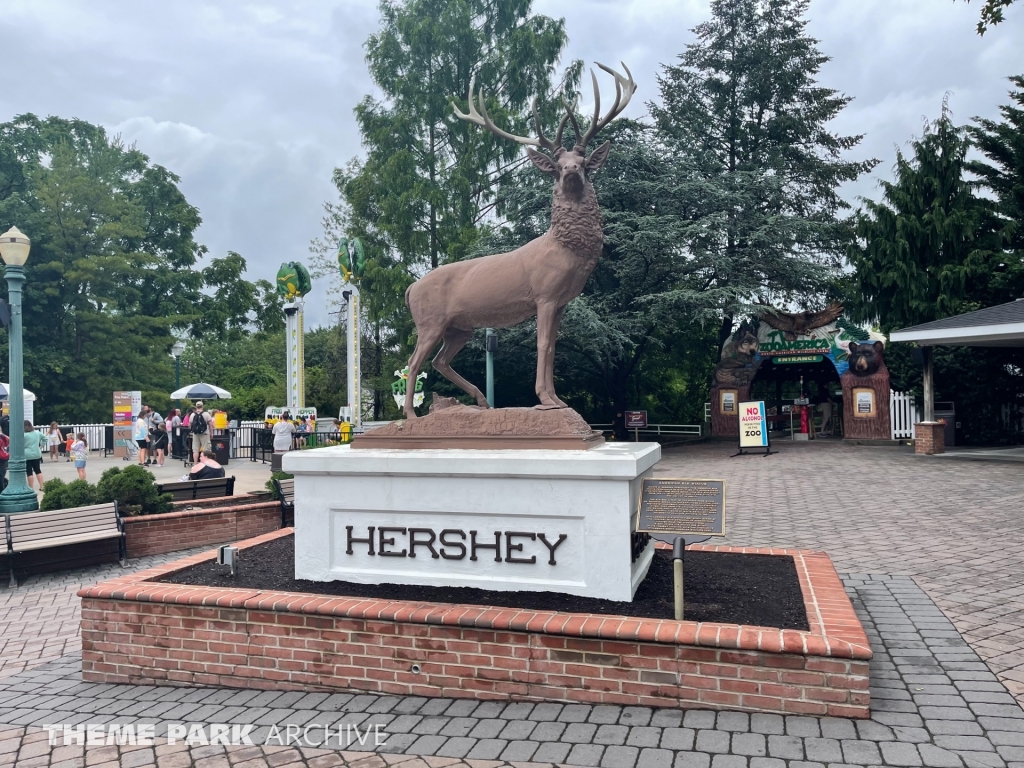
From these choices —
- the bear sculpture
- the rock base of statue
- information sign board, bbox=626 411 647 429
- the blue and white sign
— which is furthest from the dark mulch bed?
the bear sculpture

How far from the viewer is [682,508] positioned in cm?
477

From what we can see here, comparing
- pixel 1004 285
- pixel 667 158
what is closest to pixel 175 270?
pixel 667 158

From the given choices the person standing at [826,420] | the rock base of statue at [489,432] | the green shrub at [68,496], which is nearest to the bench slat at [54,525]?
the green shrub at [68,496]

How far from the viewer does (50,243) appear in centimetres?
2909

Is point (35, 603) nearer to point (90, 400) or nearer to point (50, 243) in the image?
point (90, 400)

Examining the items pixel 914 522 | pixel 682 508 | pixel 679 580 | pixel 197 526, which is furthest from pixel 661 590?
pixel 197 526

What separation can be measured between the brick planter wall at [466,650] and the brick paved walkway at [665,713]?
0.11 meters

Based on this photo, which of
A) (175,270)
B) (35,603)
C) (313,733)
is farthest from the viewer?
(175,270)

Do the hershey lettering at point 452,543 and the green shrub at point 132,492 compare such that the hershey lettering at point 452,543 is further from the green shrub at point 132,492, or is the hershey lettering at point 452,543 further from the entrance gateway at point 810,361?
the entrance gateway at point 810,361

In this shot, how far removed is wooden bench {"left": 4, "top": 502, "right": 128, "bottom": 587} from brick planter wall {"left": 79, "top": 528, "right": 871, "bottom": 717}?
343 centimetres

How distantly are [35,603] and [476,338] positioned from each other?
46.8ft

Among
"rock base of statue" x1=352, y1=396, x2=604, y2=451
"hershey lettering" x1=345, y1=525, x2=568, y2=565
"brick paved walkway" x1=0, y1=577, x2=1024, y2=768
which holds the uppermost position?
"rock base of statue" x1=352, y1=396, x2=604, y2=451

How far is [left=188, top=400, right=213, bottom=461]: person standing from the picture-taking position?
17.3 m

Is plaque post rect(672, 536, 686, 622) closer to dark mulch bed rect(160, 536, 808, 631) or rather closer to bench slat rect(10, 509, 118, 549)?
dark mulch bed rect(160, 536, 808, 631)
